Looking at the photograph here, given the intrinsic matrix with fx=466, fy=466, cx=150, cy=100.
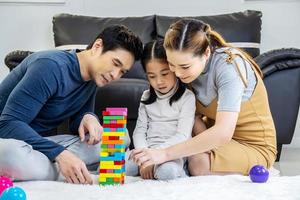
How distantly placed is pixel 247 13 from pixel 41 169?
6.03 feet

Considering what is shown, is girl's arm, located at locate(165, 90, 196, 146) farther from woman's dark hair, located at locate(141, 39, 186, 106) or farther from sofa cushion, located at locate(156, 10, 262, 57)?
sofa cushion, located at locate(156, 10, 262, 57)

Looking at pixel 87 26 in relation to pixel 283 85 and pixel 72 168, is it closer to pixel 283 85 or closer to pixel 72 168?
pixel 283 85

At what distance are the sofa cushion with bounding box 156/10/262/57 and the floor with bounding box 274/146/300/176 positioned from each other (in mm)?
629

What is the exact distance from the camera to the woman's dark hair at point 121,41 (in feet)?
5.35

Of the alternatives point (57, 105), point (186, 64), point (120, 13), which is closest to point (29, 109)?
point (57, 105)

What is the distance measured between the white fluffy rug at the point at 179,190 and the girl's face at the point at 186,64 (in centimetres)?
34

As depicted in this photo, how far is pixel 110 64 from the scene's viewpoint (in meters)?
1.62

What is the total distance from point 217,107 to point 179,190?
1.14 ft

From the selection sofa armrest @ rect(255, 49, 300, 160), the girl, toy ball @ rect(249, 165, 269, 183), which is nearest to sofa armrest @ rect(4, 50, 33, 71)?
the girl

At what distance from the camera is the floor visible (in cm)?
221

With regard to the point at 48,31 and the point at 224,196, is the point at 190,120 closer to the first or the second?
the point at 224,196

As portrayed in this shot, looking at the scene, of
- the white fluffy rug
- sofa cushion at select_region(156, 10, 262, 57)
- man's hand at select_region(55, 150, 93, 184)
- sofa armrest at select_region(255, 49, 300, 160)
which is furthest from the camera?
sofa cushion at select_region(156, 10, 262, 57)

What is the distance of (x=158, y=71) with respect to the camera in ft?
5.41

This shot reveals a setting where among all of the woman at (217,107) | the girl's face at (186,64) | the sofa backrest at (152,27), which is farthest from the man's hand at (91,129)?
the sofa backrest at (152,27)
